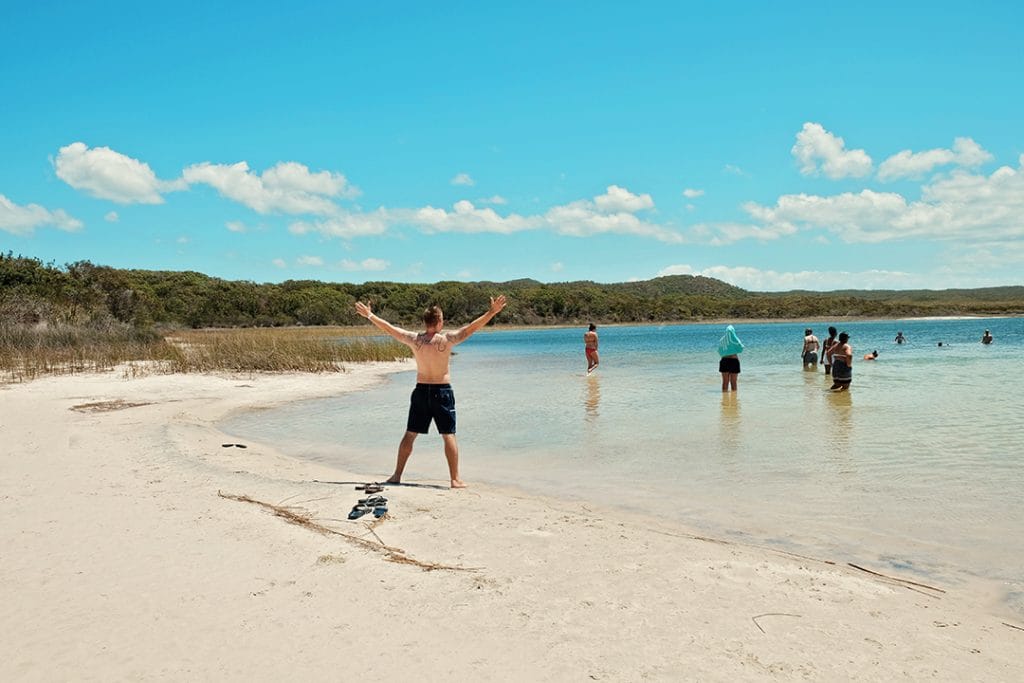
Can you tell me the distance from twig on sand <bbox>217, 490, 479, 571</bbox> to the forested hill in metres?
24.0

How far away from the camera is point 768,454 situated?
30.3 feet

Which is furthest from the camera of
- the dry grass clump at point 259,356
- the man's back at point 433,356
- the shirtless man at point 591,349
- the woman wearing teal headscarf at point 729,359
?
the shirtless man at point 591,349

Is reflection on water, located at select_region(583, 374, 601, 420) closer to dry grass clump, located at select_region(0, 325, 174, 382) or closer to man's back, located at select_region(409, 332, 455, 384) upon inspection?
man's back, located at select_region(409, 332, 455, 384)

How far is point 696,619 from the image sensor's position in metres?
3.80

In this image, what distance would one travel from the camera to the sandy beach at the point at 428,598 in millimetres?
3277

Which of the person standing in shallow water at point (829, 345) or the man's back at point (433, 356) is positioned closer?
the man's back at point (433, 356)

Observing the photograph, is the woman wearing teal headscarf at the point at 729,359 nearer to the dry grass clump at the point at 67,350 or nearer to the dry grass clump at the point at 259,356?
the dry grass clump at the point at 259,356

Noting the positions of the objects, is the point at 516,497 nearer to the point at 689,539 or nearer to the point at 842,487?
the point at 689,539

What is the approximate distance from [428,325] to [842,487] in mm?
4716

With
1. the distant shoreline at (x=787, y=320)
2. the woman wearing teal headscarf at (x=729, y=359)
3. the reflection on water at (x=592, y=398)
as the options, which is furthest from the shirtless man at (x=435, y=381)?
the distant shoreline at (x=787, y=320)

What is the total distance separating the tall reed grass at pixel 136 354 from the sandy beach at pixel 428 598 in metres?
15.3

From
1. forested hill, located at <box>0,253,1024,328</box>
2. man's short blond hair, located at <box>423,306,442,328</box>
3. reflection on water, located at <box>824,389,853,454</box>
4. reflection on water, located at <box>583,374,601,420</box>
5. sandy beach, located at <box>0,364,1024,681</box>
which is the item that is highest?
forested hill, located at <box>0,253,1024,328</box>

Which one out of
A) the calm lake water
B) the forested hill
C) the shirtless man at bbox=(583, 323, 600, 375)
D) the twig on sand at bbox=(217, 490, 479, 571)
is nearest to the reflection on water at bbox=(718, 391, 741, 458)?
the calm lake water

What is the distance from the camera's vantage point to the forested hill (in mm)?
30156
